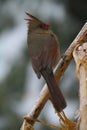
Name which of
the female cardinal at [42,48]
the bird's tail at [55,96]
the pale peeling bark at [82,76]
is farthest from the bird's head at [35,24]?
the pale peeling bark at [82,76]

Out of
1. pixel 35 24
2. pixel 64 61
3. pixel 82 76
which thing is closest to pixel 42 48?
pixel 35 24

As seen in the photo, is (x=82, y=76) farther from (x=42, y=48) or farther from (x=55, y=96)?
(x=42, y=48)

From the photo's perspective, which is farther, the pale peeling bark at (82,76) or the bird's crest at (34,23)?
the bird's crest at (34,23)

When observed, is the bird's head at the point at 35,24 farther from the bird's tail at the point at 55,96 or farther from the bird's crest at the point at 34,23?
the bird's tail at the point at 55,96

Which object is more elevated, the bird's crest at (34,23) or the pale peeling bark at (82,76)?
the pale peeling bark at (82,76)

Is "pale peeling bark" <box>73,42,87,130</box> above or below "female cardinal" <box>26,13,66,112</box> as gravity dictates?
above

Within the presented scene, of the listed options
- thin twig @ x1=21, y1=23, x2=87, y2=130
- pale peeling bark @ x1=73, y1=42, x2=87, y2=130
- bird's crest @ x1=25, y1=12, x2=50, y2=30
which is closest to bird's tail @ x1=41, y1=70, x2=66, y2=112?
thin twig @ x1=21, y1=23, x2=87, y2=130

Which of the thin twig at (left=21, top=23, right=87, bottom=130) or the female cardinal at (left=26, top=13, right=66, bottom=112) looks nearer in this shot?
the thin twig at (left=21, top=23, right=87, bottom=130)

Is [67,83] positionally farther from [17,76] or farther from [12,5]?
[12,5]

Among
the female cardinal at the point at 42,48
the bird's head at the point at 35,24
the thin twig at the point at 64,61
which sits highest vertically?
the thin twig at the point at 64,61

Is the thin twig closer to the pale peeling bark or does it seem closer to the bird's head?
the pale peeling bark

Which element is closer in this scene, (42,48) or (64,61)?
(64,61)

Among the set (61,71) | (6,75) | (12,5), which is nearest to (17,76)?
(6,75)

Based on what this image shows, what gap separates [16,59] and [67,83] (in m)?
0.65
